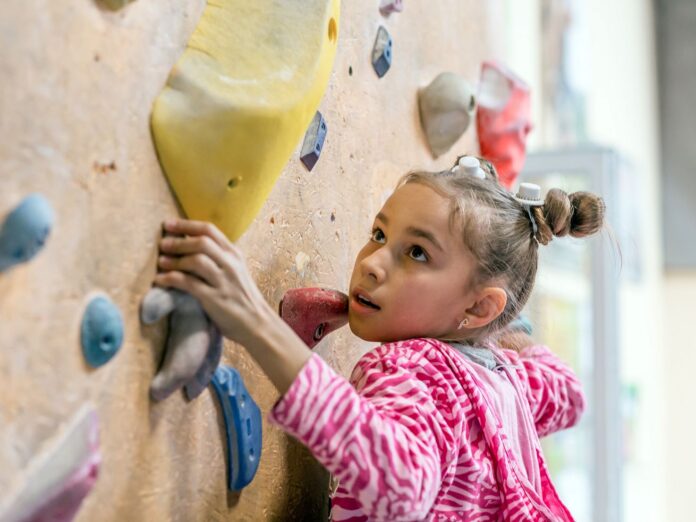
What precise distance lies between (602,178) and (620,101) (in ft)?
7.27

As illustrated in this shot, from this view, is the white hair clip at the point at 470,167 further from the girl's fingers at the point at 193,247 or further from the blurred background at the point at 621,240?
the girl's fingers at the point at 193,247

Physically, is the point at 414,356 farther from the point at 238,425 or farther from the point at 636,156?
the point at 636,156

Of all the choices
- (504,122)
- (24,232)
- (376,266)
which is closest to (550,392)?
(376,266)

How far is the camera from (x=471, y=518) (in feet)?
2.55

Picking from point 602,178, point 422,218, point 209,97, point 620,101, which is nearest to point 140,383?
point 209,97

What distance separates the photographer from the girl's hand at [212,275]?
64 cm

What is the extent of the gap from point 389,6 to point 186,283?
21.7 inches

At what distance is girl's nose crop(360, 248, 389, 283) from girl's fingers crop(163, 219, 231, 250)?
0.20 m

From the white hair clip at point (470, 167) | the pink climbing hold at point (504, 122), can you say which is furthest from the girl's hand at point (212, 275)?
the pink climbing hold at point (504, 122)

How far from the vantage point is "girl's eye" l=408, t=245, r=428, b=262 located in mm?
825

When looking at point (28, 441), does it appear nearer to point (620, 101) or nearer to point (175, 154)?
point (175, 154)

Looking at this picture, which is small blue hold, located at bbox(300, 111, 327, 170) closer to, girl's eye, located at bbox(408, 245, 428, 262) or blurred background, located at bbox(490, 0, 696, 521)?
girl's eye, located at bbox(408, 245, 428, 262)

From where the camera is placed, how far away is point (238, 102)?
656mm

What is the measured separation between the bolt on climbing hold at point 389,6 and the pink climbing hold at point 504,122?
1.07 feet
